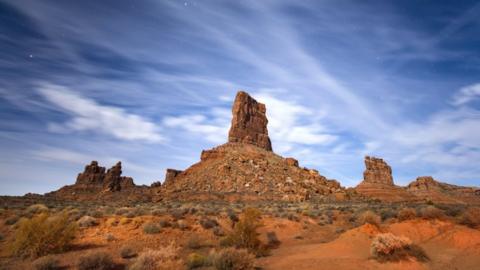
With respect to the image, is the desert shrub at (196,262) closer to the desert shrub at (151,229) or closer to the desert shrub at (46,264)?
the desert shrub at (46,264)

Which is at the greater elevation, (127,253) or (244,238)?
(244,238)

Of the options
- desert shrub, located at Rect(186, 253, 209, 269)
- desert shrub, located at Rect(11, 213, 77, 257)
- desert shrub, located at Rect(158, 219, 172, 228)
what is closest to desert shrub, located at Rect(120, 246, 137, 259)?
desert shrub, located at Rect(11, 213, 77, 257)

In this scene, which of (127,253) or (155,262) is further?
(127,253)

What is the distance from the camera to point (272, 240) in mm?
19797

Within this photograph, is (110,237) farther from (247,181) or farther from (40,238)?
(247,181)

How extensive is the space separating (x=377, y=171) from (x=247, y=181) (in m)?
65.2

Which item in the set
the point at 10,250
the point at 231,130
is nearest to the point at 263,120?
the point at 231,130

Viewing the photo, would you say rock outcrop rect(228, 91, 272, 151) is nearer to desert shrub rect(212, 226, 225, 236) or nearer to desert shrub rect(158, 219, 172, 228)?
desert shrub rect(158, 219, 172, 228)

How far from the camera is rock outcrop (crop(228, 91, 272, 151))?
328 feet

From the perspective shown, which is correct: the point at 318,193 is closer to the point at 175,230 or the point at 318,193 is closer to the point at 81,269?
the point at 175,230

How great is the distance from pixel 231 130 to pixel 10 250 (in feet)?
286

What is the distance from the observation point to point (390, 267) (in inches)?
438

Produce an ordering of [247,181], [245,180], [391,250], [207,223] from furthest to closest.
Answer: [245,180], [247,181], [207,223], [391,250]

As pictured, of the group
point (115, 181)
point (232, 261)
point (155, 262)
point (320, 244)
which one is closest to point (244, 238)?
point (320, 244)
